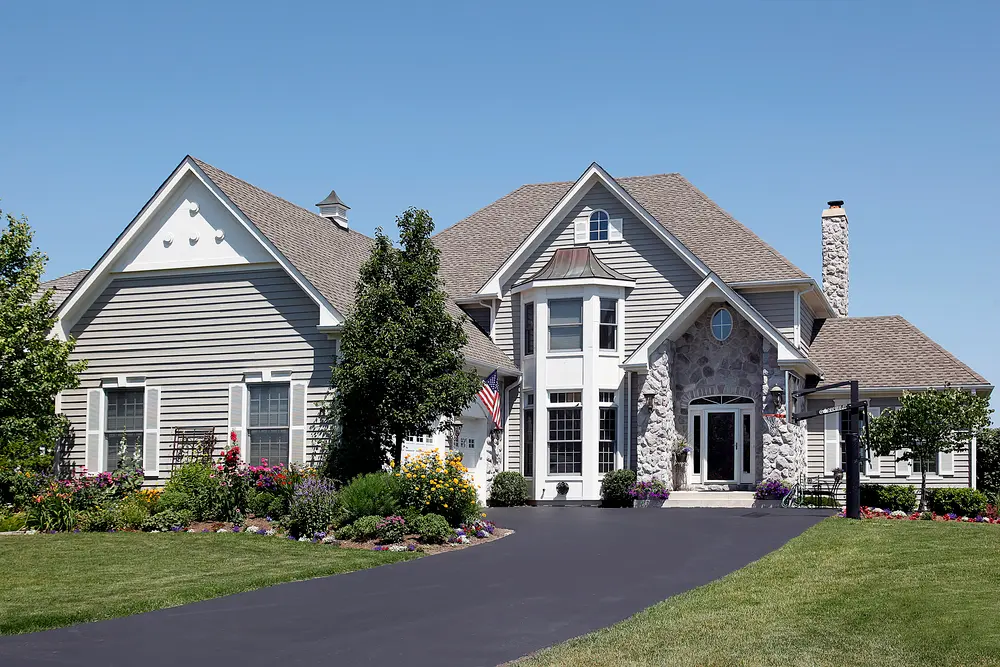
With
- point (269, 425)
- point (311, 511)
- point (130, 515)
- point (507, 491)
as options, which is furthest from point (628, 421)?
point (130, 515)

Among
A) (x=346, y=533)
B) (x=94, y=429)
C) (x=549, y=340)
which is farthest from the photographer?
(x=549, y=340)

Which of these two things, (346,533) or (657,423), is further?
(657,423)

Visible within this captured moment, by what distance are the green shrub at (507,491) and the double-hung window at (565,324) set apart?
3.43 meters

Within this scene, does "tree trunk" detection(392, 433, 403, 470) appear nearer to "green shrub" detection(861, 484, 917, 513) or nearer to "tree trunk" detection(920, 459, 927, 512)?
"green shrub" detection(861, 484, 917, 513)

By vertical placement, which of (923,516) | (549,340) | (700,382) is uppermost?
(549,340)

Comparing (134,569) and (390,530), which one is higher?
(390,530)

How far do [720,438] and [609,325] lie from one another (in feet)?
13.2

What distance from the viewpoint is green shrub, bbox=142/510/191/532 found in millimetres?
20594

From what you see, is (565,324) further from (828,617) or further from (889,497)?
(828,617)

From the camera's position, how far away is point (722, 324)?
95.5ft

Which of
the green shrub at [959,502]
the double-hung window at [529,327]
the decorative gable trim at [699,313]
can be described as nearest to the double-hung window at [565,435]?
the double-hung window at [529,327]

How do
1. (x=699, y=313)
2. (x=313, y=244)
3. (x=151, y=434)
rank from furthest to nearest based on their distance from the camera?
(x=699, y=313)
(x=313, y=244)
(x=151, y=434)

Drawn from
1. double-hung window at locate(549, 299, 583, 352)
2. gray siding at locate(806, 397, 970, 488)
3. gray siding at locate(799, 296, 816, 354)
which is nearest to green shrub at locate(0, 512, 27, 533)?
double-hung window at locate(549, 299, 583, 352)

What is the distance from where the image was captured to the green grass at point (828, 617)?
9.98 metres
